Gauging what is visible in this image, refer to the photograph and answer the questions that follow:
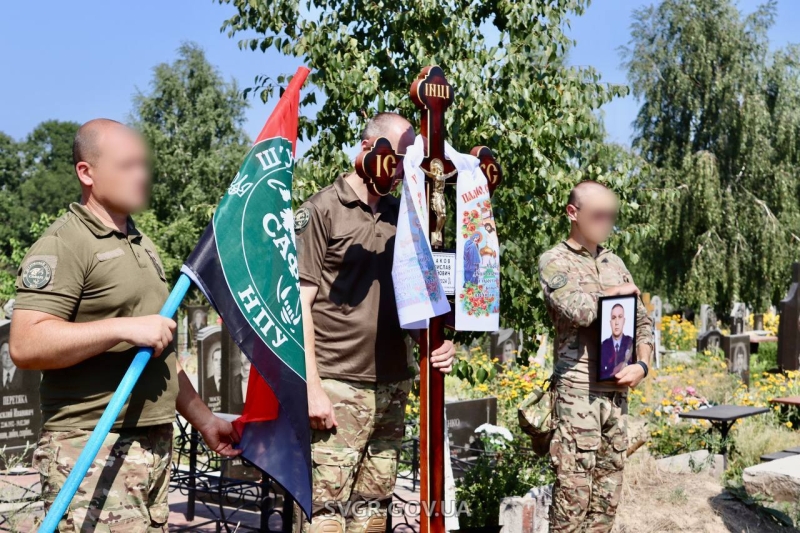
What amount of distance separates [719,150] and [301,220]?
22164 mm

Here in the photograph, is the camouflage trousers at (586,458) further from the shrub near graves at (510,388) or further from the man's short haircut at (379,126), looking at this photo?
the shrub near graves at (510,388)

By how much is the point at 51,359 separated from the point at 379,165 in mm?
1508

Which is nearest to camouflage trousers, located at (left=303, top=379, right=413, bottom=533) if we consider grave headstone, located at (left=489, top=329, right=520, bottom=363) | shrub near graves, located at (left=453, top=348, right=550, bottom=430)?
shrub near graves, located at (left=453, top=348, right=550, bottom=430)

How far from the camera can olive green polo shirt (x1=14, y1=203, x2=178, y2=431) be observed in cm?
231

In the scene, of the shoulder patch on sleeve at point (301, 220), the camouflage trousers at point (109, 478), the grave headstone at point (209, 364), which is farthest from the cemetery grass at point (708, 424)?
the camouflage trousers at point (109, 478)

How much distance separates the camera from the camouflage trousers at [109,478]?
236 cm

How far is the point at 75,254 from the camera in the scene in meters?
2.36

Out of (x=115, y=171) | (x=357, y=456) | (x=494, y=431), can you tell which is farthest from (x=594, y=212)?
(x=494, y=431)

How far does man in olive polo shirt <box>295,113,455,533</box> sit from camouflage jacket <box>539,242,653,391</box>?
2.85 ft

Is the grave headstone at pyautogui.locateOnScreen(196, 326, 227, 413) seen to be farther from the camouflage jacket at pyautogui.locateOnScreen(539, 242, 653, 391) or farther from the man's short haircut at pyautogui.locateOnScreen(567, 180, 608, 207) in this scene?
the man's short haircut at pyautogui.locateOnScreen(567, 180, 608, 207)

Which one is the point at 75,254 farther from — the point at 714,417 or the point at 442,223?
the point at 714,417

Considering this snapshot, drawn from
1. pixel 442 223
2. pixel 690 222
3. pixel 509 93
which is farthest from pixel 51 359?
pixel 690 222

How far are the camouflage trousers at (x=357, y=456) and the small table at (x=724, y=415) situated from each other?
388cm

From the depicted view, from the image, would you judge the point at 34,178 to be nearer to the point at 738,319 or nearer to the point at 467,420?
the point at 738,319
